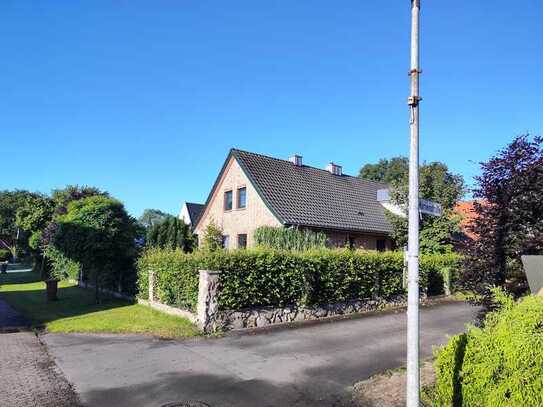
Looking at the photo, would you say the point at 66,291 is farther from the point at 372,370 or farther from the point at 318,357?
the point at 372,370

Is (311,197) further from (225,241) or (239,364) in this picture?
(239,364)

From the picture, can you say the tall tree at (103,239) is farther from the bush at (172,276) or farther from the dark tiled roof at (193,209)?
the dark tiled roof at (193,209)

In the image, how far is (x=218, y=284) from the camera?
12062 mm

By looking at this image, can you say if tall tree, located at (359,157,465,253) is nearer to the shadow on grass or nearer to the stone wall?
the stone wall

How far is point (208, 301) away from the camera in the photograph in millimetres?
11875

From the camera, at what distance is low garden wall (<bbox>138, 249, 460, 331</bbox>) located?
12195 mm

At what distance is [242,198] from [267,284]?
36.3 feet

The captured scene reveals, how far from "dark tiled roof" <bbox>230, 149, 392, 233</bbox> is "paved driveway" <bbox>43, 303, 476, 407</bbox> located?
885 centimetres

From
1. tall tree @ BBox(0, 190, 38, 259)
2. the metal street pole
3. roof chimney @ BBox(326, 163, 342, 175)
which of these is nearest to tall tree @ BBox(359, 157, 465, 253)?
roof chimney @ BBox(326, 163, 342, 175)

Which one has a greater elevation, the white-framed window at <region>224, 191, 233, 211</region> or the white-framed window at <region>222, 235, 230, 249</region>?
the white-framed window at <region>224, 191, 233, 211</region>

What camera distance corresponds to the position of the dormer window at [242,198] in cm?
2329

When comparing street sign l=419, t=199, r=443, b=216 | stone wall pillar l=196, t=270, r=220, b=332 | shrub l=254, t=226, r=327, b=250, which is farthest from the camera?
shrub l=254, t=226, r=327, b=250

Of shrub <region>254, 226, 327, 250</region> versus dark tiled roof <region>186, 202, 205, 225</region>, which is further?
dark tiled roof <region>186, 202, 205, 225</region>

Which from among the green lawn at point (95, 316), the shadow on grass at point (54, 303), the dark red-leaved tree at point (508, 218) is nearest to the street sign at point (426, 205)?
the dark red-leaved tree at point (508, 218)
